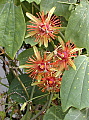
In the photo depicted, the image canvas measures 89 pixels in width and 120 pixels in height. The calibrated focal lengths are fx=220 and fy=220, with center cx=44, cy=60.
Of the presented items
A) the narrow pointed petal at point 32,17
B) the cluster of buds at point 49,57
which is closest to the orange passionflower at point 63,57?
the cluster of buds at point 49,57

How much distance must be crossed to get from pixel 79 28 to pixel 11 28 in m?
0.20

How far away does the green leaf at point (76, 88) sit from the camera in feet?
1.91

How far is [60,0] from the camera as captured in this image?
675 millimetres

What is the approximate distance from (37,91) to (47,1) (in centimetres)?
34

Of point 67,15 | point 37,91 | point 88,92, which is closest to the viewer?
point 88,92

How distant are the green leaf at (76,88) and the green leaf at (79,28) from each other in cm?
6

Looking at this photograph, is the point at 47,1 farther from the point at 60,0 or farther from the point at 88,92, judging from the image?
the point at 88,92

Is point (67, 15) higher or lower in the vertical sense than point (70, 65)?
higher

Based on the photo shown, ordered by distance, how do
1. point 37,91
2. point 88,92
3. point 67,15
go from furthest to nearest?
point 37,91 → point 67,15 → point 88,92

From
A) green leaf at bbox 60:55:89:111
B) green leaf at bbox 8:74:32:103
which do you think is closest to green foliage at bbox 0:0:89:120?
green leaf at bbox 60:55:89:111

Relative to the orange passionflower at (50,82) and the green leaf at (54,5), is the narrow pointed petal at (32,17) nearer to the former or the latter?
the green leaf at (54,5)

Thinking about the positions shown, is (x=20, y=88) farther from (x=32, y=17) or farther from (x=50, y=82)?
(x=32, y=17)

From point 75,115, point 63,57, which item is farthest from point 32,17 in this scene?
point 75,115

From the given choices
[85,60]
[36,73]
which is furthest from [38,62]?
[85,60]
